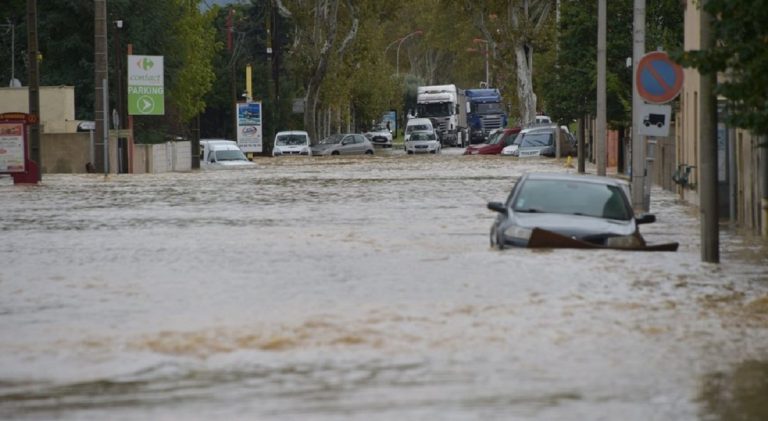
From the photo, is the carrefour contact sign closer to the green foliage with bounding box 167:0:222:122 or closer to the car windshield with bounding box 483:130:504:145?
the green foliage with bounding box 167:0:222:122

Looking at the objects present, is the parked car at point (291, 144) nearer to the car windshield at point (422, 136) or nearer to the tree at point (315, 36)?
the tree at point (315, 36)

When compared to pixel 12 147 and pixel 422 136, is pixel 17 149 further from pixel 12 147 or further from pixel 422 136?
pixel 422 136

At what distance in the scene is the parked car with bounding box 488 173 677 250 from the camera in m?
22.3

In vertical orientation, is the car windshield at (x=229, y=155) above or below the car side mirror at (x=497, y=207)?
below

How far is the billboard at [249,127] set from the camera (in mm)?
84000

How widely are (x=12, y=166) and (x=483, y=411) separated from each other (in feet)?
140

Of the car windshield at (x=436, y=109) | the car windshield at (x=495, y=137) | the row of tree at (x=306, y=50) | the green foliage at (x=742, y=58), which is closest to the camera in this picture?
the green foliage at (x=742, y=58)

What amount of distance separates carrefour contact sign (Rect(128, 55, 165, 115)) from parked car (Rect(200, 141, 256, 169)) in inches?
93.9

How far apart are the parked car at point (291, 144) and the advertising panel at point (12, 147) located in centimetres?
3793

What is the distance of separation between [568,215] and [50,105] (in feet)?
172

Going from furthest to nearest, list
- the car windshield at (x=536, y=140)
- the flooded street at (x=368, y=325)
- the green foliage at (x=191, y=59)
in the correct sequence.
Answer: the green foliage at (x=191, y=59)
the car windshield at (x=536, y=140)
the flooded street at (x=368, y=325)

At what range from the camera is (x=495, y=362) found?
13180mm

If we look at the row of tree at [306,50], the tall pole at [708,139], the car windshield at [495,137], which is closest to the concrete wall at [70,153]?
the row of tree at [306,50]

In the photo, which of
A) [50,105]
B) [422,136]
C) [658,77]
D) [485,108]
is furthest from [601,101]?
[485,108]
